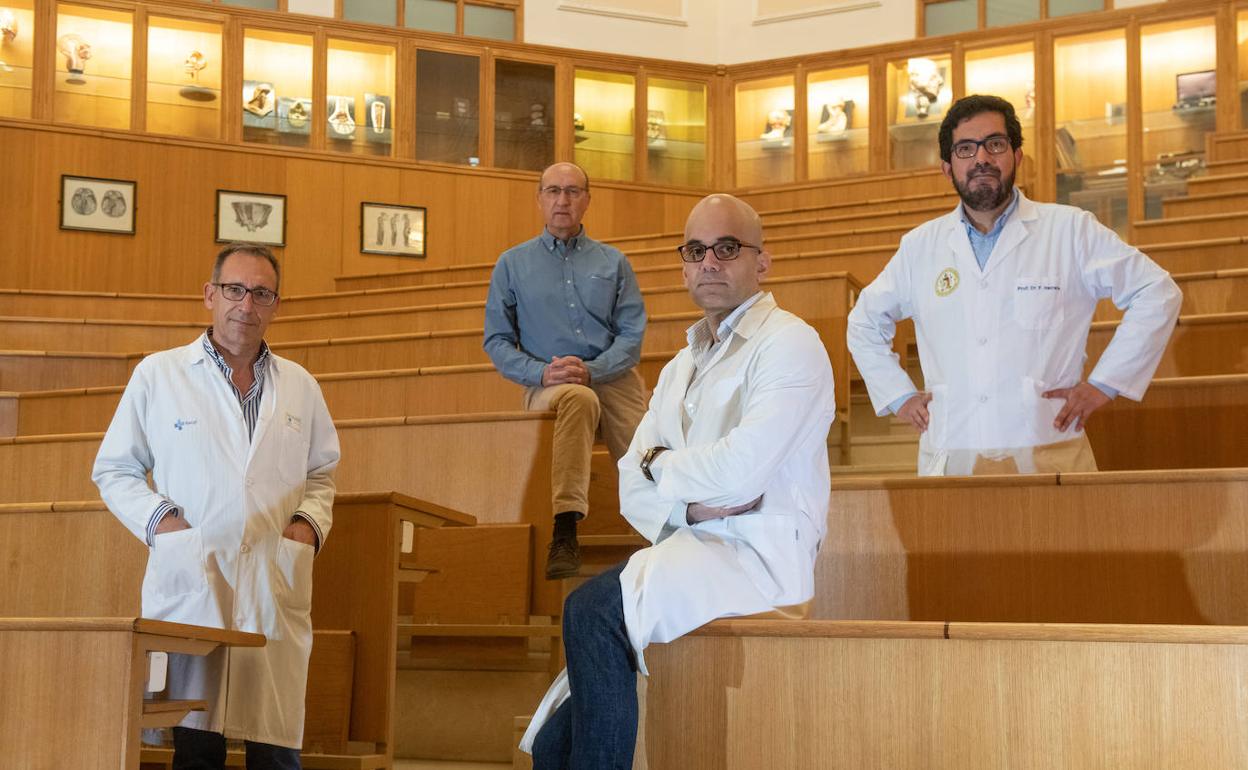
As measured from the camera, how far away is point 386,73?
8320 millimetres

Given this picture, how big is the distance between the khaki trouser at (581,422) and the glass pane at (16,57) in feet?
17.6

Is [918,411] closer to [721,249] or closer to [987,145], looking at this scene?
[987,145]

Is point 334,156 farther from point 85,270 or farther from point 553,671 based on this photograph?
point 553,671

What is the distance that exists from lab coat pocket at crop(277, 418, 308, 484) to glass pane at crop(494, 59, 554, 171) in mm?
6009

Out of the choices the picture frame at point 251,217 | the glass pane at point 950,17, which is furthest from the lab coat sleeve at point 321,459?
the glass pane at point 950,17

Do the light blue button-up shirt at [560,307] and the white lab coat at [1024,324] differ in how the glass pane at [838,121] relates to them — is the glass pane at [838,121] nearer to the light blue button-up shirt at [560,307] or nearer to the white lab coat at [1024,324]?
the light blue button-up shirt at [560,307]

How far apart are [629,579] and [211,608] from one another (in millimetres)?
872

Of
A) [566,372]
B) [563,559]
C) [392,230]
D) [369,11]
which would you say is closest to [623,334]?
[566,372]

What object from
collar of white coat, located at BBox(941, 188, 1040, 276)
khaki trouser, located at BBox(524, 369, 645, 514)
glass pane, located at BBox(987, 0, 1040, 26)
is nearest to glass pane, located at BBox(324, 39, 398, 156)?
glass pane, located at BBox(987, 0, 1040, 26)

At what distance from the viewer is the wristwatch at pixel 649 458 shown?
6.92 feet

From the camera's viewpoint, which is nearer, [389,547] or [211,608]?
[211,608]

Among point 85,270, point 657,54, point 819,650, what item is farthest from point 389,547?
point 657,54

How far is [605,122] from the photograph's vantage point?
8.73 metres

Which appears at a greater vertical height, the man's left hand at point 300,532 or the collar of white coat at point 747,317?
the collar of white coat at point 747,317
